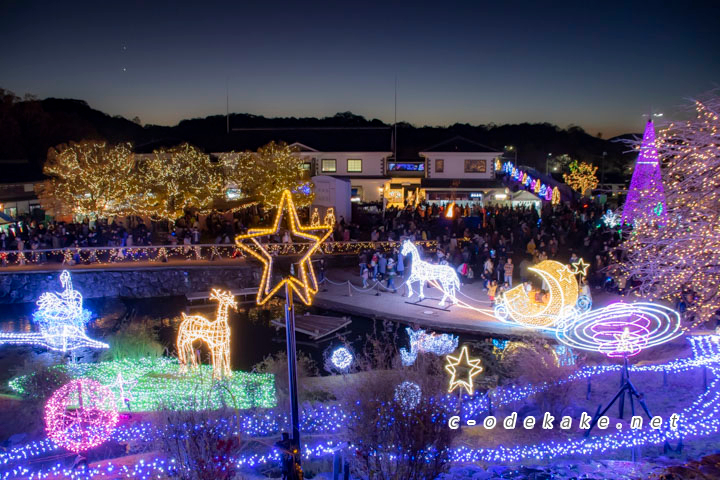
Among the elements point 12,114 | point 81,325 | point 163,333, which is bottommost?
point 163,333

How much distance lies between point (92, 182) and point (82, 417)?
70.0 feet

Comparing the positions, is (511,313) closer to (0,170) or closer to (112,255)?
(112,255)

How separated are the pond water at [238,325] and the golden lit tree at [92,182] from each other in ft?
25.2

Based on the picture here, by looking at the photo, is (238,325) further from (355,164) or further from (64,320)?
(355,164)

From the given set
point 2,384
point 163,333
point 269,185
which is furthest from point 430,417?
point 269,185

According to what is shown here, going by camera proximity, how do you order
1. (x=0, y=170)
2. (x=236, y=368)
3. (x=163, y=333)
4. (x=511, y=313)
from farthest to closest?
1. (x=0, y=170)
2. (x=163, y=333)
3. (x=511, y=313)
4. (x=236, y=368)

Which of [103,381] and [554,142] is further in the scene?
[554,142]

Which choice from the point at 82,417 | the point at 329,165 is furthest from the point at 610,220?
the point at 82,417

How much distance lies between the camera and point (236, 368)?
49.2 feet

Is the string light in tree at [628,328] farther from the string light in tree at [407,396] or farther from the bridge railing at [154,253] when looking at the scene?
the bridge railing at [154,253]

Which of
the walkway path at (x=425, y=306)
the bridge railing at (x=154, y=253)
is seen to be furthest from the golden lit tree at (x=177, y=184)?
the walkway path at (x=425, y=306)

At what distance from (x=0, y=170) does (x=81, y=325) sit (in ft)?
89.1

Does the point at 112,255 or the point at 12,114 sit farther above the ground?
the point at 12,114

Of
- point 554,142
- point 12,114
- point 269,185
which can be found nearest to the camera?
point 269,185
